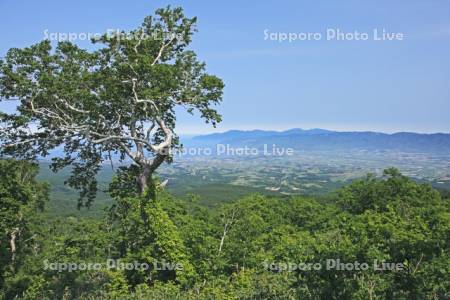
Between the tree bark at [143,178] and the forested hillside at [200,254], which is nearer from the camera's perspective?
the forested hillside at [200,254]

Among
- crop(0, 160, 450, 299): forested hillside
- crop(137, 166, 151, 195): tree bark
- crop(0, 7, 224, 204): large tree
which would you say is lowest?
crop(0, 160, 450, 299): forested hillside

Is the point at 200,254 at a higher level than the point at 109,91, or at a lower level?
lower

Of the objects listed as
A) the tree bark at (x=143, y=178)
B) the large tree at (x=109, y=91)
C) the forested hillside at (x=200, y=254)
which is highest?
the large tree at (x=109, y=91)

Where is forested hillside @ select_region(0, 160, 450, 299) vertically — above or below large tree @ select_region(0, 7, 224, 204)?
below

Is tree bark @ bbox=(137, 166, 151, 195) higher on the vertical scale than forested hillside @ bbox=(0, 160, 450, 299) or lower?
higher

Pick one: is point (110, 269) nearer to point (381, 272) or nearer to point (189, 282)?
point (189, 282)

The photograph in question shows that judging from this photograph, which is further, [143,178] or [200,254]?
[200,254]

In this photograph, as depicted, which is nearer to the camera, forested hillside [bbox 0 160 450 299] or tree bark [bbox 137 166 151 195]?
forested hillside [bbox 0 160 450 299]

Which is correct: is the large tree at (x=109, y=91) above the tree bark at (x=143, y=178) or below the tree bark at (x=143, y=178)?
above

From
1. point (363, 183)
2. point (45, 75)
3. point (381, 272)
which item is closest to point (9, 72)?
point (45, 75)

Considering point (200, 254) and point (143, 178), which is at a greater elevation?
point (143, 178)

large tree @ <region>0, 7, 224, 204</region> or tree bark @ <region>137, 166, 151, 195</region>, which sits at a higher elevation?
large tree @ <region>0, 7, 224, 204</region>
